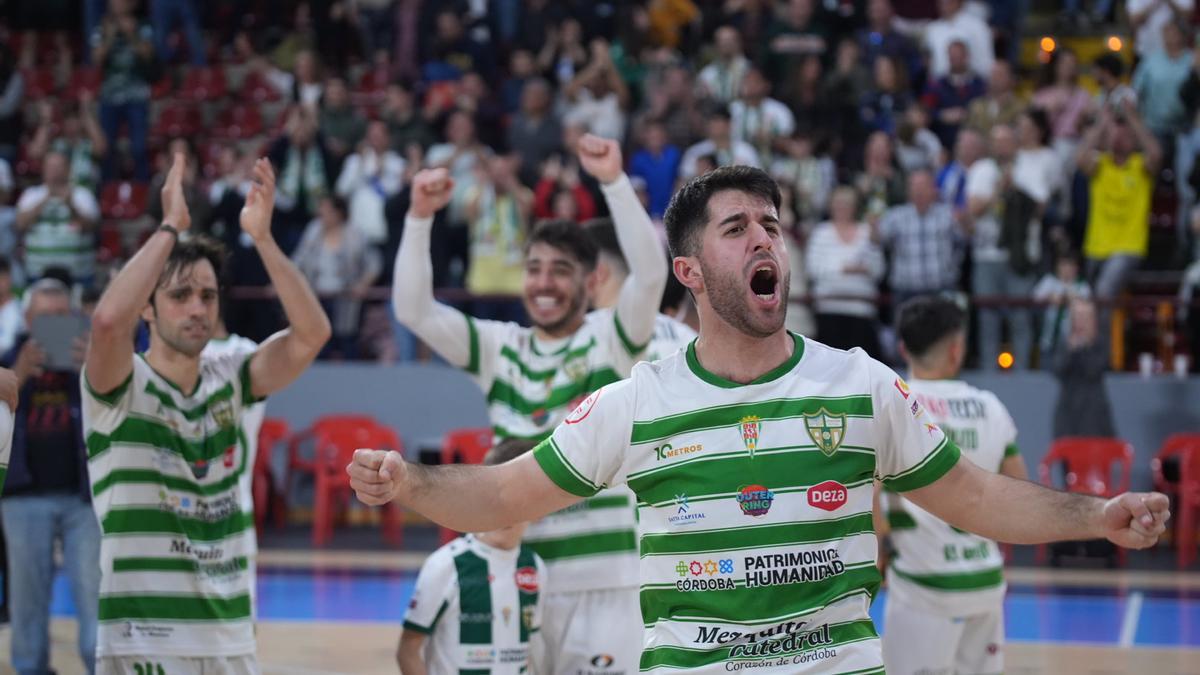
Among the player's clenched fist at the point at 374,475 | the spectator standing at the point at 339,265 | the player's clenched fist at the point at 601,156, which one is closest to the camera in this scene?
the player's clenched fist at the point at 374,475

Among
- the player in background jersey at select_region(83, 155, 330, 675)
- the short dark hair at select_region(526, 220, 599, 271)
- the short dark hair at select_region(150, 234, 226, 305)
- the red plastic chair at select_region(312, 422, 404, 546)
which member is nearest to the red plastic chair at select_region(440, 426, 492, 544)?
the red plastic chair at select_region(312, 422, 404, 546)

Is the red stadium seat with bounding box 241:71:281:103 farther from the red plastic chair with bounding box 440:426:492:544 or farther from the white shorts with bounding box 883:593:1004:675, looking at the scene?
the white shorts with bounding box 883:593:1004:675

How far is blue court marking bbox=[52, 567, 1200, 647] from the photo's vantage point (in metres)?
11.5

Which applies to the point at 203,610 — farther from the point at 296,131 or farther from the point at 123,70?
the point at 123,70

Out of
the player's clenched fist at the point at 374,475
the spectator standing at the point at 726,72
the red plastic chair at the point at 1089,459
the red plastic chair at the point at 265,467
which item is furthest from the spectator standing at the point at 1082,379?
the player's clenched fist at the point at 374,475

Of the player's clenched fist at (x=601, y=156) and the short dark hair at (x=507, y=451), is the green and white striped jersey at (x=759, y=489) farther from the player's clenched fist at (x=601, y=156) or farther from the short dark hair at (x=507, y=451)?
the player's clenched fist at (x=601, y=156)

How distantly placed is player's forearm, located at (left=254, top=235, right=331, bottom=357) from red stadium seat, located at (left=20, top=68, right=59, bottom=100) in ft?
56.8

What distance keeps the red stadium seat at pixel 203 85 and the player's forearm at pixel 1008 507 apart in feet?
62.0

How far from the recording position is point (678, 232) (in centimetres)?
→ 469

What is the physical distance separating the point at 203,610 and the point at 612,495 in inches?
73.7

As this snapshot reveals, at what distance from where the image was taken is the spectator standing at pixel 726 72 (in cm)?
1816

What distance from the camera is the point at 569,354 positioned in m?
7.00

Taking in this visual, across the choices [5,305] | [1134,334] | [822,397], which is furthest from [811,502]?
[1134,334]

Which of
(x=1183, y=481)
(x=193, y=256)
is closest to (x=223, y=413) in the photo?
(x=193, y=256)
